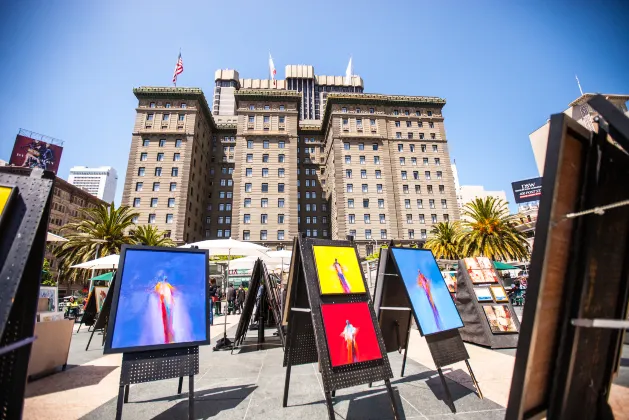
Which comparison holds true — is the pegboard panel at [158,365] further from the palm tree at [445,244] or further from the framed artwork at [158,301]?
the palm tree at [445,244]

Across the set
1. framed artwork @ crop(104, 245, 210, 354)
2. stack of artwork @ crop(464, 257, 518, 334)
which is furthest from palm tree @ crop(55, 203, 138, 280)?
stack of artwork @ crop(464, 257, 518, 334)

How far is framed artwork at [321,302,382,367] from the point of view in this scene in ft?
11.1

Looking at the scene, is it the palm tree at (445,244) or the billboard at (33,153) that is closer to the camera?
the palm tree at (445,244)

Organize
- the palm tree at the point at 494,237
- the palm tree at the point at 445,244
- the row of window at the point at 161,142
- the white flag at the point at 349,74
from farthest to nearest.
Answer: the white flag at the point at 349,74 → the row of window at the point at 161,142 → the palm tree at the point at 445,244 → the palm tree at the point at 494,237

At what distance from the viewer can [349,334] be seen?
354 centimetres

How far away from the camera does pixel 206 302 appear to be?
171 inches

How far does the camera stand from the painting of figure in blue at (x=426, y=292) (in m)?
4.22

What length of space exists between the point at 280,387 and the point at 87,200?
278 feet

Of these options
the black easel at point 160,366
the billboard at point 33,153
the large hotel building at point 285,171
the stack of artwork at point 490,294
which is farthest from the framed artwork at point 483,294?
the billboard at point 33,153

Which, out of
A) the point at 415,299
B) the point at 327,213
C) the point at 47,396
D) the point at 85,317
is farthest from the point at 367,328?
the point at 327,213

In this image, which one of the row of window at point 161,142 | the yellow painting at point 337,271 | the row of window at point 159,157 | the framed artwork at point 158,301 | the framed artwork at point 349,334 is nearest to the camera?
the framed artwork at point 349,334

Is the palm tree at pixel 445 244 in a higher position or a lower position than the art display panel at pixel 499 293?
higher

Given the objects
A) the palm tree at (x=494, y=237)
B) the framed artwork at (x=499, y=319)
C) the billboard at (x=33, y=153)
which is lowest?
the framed artwork at (x=499, y=319)

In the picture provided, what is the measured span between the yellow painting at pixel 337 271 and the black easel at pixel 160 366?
6.56 feet
